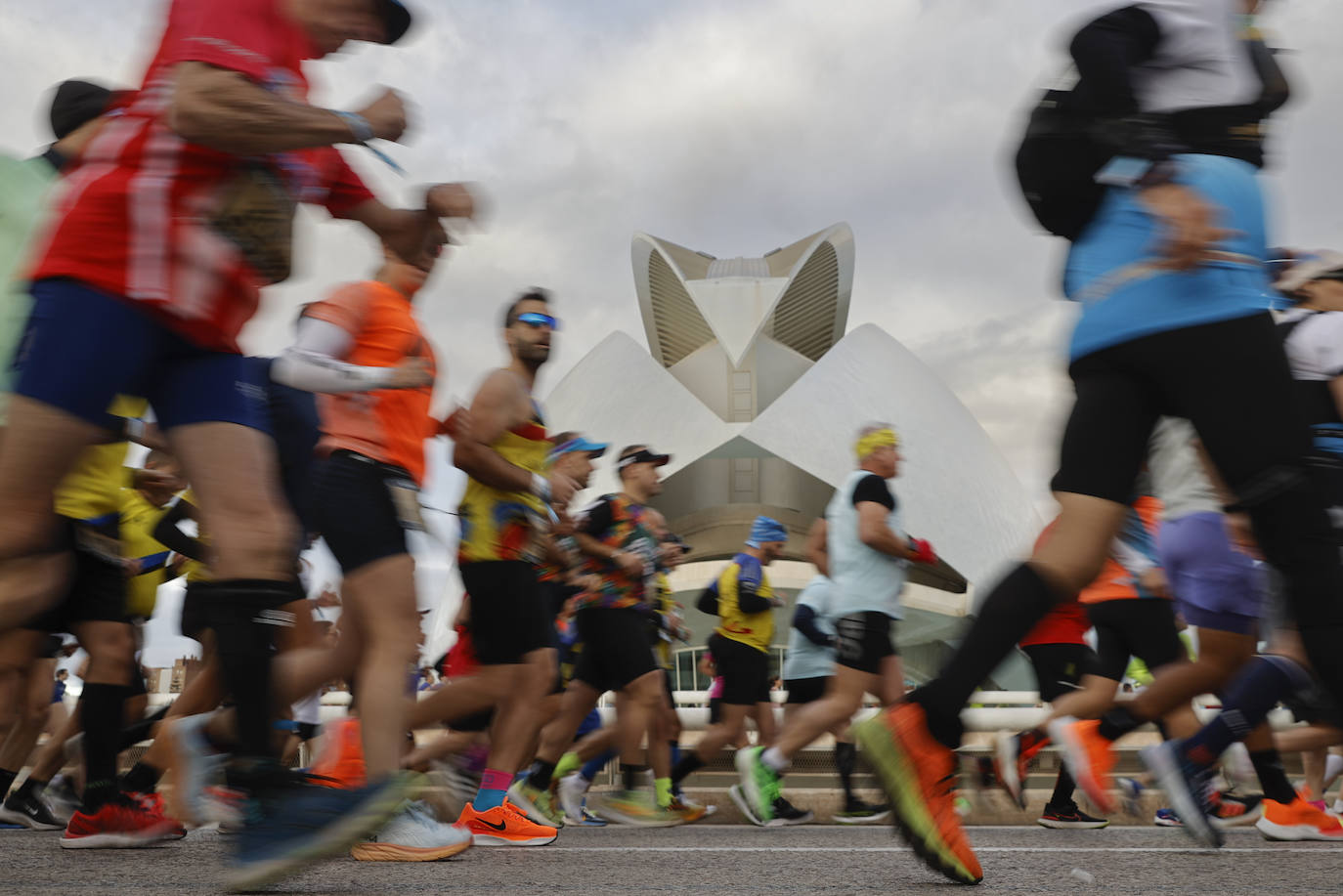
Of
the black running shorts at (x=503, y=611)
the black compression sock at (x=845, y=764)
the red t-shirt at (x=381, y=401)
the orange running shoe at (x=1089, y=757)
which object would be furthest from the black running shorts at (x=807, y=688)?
the red t-shirt at (x=381, y=401)

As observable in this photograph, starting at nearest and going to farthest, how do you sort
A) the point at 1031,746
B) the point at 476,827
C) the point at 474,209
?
1. the point at 474,209
2. the point at 476,827
3. the point at 1031,746

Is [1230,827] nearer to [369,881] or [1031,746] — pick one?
[1031,746]

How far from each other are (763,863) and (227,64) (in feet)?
5.91

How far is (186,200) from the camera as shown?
1.64 metres

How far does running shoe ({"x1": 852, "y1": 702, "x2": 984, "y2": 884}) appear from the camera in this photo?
1772 mm

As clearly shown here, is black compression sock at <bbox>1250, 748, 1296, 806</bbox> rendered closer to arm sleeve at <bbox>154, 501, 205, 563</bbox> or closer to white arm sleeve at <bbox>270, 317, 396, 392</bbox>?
white arm sleeve at <bbox>270, 317, 396, 392</bbox>

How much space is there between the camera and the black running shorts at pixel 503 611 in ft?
10.4

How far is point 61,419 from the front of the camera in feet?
5.05

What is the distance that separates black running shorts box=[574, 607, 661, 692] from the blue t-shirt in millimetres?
2682

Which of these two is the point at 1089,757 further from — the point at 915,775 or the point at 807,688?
the point at 807,688

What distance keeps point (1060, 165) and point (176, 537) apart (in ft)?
9.75

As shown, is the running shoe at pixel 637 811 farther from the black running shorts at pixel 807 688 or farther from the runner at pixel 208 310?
the runner at pixel 208 310

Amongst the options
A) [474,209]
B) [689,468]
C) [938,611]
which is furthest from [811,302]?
[474,209]

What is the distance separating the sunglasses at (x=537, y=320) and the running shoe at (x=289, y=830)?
1939mm
